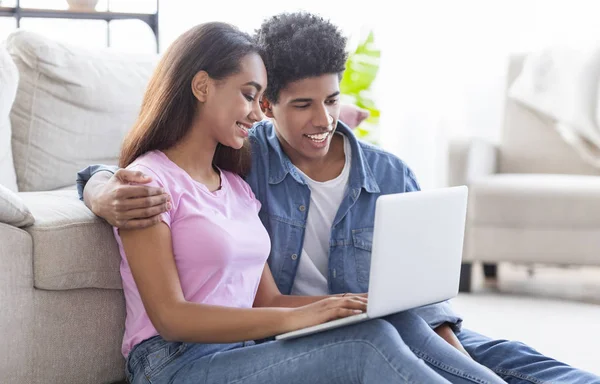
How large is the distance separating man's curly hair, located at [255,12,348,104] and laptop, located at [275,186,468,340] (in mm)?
443

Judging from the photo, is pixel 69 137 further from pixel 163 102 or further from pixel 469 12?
pixel 469 12

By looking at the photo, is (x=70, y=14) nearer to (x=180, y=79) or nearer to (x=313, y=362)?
(x=180, y=79)

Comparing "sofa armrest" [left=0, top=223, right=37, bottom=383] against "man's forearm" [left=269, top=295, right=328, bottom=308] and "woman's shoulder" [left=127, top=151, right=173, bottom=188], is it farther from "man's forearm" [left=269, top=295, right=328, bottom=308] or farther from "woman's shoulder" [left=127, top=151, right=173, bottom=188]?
"man's forearm" [left=269, top=295, right=328, bottom=308]

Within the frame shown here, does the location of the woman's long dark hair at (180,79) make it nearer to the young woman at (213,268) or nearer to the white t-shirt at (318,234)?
the young woman at (213,268)

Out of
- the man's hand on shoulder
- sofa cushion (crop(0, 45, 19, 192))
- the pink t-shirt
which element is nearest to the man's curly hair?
the pink t-shirt

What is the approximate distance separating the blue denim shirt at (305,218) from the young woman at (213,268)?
7 centimetres

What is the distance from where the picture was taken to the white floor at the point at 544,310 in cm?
259

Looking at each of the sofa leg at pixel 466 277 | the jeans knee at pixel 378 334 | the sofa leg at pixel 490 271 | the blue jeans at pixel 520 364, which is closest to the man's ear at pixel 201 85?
the jeans knee at pixel 378 334

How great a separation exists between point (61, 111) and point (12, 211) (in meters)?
0.79

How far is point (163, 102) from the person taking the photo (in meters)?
1.58

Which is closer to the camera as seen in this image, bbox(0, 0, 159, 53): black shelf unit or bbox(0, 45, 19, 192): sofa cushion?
bbox(0, 45, 19, 192): sofa cushion

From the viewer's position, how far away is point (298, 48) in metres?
1.77

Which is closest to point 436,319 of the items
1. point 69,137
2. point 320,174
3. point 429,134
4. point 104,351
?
point 320,174

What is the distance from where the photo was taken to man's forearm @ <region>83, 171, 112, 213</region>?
5.46 feet
